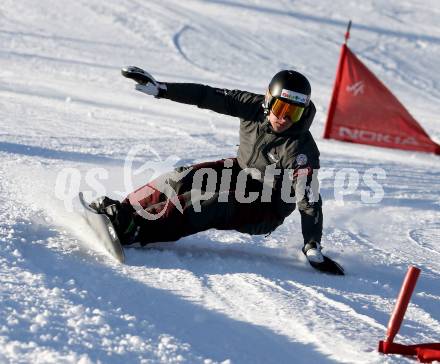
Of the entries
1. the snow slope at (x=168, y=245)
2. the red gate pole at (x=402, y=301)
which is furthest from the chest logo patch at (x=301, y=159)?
the red gate pole at (x=402, y=301)

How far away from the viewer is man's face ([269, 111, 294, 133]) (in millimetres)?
4867

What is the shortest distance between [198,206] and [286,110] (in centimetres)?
88

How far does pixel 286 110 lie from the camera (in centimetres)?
482

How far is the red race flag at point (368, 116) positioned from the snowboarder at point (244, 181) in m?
5.40

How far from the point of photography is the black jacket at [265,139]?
188 inches

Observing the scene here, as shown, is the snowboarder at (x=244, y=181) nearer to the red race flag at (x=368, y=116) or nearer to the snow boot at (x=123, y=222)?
the snow boot at (x=123, y=222)

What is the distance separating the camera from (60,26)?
14.8 meters

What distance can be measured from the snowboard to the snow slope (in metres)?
0.07

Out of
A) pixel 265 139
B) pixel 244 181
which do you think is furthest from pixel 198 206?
pixel 265 139

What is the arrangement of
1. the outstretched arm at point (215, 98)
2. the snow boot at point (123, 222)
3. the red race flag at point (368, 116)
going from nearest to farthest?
the snow boot at point (123, 222) < the outstretched arm at point (215, 98) < the red race flag at point (368, 116)

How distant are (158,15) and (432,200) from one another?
10308mm

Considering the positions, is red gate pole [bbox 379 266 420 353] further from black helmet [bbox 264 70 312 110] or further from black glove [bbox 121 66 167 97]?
black glove [bbox 121 66 167 97]

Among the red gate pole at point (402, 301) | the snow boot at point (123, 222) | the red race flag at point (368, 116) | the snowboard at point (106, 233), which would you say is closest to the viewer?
the red gate pole at point (402, 301)

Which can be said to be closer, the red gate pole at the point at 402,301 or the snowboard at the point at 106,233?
the red gate pole at the point at 402,301
